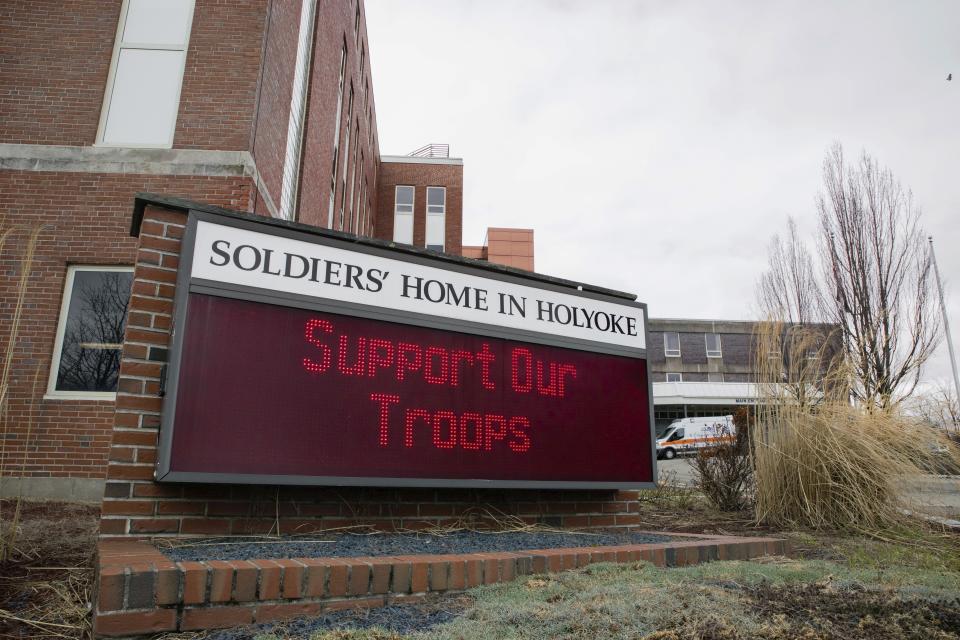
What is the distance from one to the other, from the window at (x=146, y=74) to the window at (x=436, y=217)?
65.2ft

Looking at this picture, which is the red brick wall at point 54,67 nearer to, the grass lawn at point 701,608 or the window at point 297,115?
the window at point 297,115

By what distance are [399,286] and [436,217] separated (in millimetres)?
26871

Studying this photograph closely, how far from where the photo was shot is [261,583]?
2.57 metres

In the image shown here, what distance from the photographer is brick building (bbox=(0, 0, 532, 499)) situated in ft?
27.9

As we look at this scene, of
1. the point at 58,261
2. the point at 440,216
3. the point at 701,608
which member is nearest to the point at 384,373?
the point at 701,608

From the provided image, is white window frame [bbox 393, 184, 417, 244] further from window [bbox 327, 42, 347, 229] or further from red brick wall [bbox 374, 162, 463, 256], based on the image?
window [bbox 327, 42, 347, 229]

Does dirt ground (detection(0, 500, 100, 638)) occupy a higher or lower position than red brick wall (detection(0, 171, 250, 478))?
lower

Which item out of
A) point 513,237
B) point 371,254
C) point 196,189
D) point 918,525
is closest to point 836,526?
point 918,525

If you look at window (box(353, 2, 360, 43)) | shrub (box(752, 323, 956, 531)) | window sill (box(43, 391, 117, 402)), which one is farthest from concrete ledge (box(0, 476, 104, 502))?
window (box(353, 2, 360, 43))

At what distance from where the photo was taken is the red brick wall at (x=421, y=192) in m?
30.3

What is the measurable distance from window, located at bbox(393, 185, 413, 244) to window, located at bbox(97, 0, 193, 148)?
65.0ft

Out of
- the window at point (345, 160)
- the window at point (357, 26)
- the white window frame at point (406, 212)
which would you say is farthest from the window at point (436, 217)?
the window at point (357, 26)

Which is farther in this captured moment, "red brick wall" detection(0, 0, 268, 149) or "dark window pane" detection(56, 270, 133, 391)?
"red brick wall" detection(0, 0, 268, 149)

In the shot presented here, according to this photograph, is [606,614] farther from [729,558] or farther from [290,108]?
[290,108]
